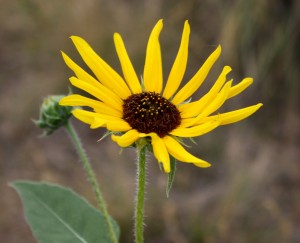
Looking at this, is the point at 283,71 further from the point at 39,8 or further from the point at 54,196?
the point at 54,196

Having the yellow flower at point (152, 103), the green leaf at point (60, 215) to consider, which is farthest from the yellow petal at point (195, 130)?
the green leaf at point (60, 215)

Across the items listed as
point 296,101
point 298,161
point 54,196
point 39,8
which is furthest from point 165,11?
point 54,196

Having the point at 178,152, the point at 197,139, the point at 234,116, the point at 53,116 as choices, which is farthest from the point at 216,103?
the point at 197,139

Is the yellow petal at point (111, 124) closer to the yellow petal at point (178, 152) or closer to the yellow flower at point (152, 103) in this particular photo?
the yellow flower at point (152, 103)

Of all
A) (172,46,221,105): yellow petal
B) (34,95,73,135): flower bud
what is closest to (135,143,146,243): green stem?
(172,46,221,105): yellow petal

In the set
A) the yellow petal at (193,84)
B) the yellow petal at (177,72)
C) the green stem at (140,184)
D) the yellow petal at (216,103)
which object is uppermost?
the yellow petal at (177,72)

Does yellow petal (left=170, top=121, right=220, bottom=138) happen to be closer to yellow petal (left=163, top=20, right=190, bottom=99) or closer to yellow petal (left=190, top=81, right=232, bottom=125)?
yellow petal (left=190, top=81, right=232, bottom=125)
